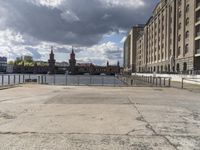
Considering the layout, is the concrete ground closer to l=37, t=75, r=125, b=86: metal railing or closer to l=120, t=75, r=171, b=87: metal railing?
l=120, t=75, r=171, b=87: metal railing

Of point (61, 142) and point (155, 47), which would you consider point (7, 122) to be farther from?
point (155, 47)

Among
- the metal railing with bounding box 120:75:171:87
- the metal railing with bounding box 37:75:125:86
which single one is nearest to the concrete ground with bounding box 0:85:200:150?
the metal railing with bounding box 120:75:171:87

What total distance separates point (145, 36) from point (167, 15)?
146 feet

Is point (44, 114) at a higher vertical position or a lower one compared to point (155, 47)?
lower

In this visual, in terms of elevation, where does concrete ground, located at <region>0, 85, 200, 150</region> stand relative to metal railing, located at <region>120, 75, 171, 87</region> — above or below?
below

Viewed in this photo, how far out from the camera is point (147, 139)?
7.68 m

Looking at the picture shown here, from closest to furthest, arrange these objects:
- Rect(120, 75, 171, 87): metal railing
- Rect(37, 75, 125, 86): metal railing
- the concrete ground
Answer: the concrete ground, Rect(120, 75, 171, 87): metal railing, Rect(37, 75, 125, 86): metal railing

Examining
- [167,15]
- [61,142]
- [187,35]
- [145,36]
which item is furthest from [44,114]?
[145,36]

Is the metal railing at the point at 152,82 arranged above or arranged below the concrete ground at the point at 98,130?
above

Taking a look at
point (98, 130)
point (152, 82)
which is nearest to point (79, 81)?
point (152, 82)

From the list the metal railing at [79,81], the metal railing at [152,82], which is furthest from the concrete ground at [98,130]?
the metal railing at [79,81]

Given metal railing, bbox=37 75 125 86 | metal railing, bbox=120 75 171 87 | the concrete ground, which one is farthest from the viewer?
metal railing, bbox=37 75 125 86

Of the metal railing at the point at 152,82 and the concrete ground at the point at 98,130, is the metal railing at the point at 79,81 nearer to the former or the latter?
the metal railing at the point at 152,82

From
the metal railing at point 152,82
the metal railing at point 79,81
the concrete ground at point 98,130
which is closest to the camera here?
the concrete ground at point 98,130
